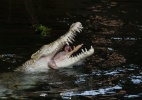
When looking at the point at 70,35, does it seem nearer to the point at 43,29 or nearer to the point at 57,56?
the point at 57,56

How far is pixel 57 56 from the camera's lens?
36.1ft

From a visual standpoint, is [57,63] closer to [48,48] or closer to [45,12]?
[48,48]

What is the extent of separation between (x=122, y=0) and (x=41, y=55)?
1709cm

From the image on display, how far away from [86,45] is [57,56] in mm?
3541

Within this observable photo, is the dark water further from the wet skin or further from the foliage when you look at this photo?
the foliage

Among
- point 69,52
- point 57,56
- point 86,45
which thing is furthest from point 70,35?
point 86,45

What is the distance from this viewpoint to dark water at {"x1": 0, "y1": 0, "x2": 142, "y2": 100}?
30.8 ft

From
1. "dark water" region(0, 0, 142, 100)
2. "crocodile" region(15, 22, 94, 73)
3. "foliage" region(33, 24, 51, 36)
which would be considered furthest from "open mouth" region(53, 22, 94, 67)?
"foliage" region(33, 24, 51, 36)

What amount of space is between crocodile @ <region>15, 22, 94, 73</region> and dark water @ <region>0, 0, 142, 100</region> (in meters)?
0.25

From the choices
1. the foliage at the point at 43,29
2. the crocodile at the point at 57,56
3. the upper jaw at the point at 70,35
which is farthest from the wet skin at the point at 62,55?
the foliage at the point at 43,29

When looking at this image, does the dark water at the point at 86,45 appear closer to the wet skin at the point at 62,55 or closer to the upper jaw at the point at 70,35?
the wet skin at the point at 62,55

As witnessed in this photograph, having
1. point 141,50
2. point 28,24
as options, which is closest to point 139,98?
point 141,50

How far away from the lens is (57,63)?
36.0 feet

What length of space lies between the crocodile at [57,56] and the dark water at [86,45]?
0.25m
